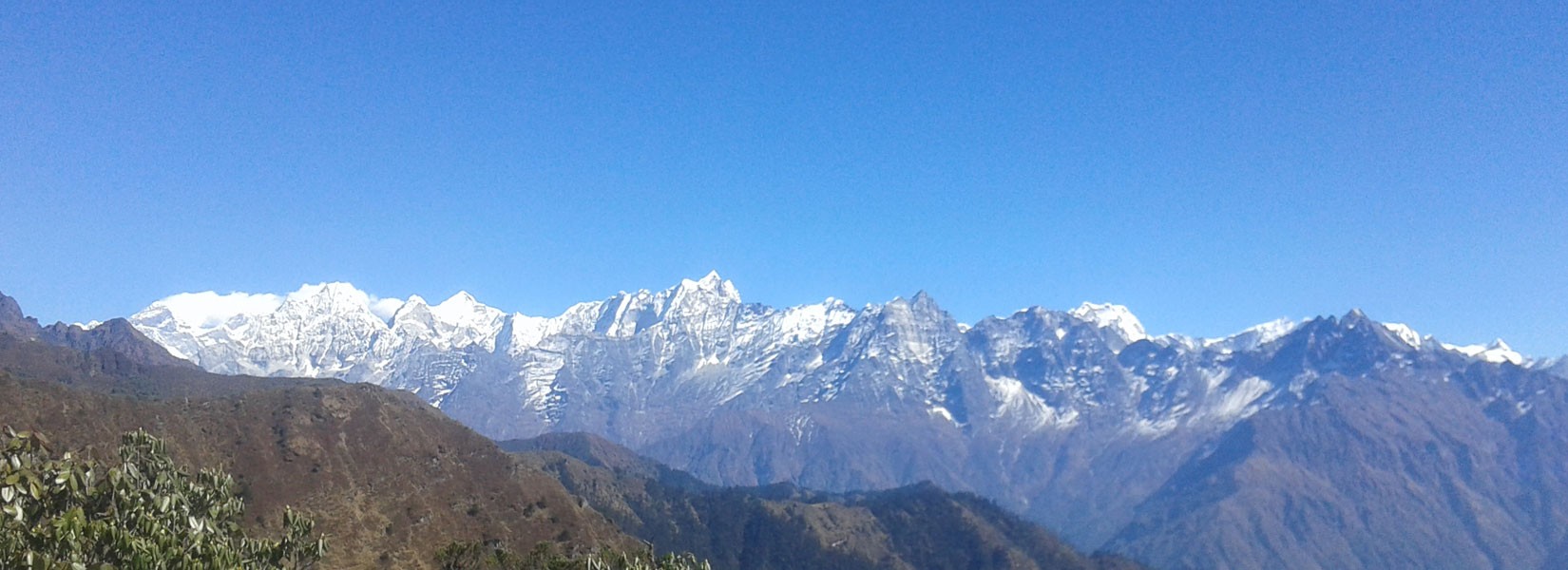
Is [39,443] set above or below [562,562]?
below

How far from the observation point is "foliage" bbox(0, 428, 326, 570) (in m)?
29.9

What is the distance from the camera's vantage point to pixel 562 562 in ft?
332

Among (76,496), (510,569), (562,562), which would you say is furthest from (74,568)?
(510,569)

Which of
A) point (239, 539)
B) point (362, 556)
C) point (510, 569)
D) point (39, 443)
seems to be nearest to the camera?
point (39, 443)

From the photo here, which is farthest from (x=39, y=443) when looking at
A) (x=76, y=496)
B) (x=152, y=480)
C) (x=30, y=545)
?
(x=152, y=480)

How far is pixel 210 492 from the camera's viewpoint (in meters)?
42.2

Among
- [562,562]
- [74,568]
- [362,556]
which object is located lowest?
[74,568]

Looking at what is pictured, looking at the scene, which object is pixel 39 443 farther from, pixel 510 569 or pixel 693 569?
pixel 510 569

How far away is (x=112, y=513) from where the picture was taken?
35.7 metres

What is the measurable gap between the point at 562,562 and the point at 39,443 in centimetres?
7013

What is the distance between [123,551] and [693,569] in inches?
1505

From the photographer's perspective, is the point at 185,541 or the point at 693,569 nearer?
the point at 185,541

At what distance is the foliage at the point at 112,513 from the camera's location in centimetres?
2994

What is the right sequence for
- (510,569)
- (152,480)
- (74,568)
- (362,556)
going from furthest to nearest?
(362,556), (510,569), (152,480), (74,568)
